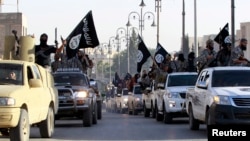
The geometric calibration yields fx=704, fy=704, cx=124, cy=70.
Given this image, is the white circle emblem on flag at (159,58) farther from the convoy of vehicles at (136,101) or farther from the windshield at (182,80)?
the windshield at (182,80)

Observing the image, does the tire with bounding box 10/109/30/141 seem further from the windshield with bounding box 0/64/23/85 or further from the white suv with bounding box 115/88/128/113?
the white suv with bounding box 115/88/128/113

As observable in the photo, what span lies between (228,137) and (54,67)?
18.8m

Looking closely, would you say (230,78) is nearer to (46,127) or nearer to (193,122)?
(193,122)

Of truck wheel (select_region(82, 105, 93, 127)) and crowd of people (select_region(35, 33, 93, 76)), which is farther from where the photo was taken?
crowd of people (select_region(35, 33, 93, 76))

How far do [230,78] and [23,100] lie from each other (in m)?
5.94

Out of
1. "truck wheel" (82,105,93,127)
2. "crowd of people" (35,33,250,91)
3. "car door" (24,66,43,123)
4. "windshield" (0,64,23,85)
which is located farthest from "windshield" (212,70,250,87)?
"truck wheel" (82,105,93,127)

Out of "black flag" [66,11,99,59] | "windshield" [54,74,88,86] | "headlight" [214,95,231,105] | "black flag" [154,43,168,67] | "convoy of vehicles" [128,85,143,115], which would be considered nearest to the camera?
"headlight" [214,95,231,105]

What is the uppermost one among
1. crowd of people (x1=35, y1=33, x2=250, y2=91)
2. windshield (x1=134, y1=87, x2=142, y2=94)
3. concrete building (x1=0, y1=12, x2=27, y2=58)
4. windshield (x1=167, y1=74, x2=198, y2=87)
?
concrete building (x1=0, y1=12, x2=27, y2=58)

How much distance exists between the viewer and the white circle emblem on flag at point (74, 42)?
30.6 metres

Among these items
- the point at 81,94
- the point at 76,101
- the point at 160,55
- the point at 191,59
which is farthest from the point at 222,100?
the point at 160,55

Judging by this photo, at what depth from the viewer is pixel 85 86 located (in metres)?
23.6

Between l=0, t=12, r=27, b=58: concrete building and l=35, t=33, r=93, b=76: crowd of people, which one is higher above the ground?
l=0, t=12, r=27, b=58: concrete building

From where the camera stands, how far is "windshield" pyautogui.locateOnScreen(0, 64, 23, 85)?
15.6 m

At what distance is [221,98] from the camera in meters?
16.6
